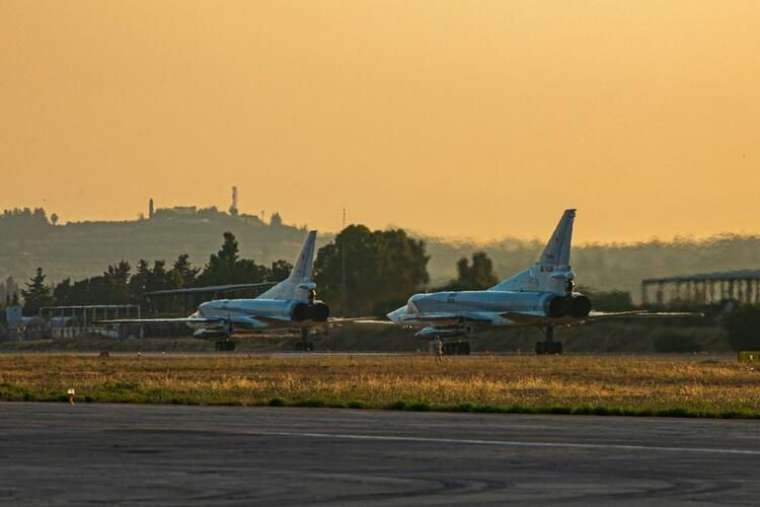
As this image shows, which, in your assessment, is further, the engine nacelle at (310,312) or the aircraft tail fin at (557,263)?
the engine nacelle at (310,312)

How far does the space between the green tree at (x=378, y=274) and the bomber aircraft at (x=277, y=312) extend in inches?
179

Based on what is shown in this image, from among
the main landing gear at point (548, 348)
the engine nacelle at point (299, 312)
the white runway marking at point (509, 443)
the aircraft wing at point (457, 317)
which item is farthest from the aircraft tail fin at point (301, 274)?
the white runway marking at point (509, 443)

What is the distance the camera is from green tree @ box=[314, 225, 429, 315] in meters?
147

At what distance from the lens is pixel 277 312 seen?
5714 inches

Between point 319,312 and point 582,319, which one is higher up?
point 319,312

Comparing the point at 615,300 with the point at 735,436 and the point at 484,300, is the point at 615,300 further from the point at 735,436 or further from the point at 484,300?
the point at 735,436

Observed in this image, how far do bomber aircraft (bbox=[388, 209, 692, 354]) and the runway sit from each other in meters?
79.6

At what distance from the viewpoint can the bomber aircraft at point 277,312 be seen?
144 meters

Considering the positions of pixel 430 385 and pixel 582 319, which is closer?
pixel 430 385

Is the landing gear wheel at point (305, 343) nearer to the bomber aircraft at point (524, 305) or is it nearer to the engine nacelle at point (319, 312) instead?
the engine nacelle at point (319, 312)

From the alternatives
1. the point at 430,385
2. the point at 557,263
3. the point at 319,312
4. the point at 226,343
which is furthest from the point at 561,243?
the point at 430,385

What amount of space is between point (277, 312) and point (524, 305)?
28.1 meters

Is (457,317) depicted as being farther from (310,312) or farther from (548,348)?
(310,312)

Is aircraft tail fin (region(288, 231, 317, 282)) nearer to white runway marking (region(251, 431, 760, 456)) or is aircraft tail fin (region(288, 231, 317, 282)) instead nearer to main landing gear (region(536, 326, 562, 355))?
main landing gear (region(536, 326, 562, 355))
